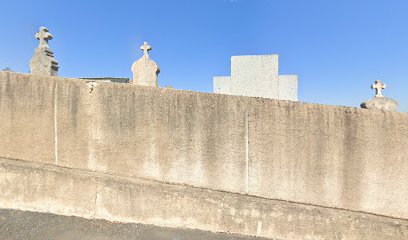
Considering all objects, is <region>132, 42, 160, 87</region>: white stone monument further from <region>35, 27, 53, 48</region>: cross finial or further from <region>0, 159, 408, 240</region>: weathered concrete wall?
<region>0, 159, 408, 240</region>: weathered concrete wall

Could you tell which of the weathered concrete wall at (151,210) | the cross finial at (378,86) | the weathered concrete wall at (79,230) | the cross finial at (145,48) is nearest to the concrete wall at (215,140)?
the weathered concrete wall at (151,210)

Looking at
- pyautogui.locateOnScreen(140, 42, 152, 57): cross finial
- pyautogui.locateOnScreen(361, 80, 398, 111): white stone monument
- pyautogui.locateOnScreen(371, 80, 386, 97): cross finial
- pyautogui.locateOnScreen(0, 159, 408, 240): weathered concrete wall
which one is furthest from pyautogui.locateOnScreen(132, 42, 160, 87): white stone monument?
pyautogui.locateOnScreen(371, 80, 386, 97): cross finial

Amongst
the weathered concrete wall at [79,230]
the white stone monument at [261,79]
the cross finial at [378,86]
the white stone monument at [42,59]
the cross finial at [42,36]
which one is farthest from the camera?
the white stone monument at [261,79]

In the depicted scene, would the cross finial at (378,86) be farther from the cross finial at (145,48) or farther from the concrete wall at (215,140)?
the cross finial at (145,48)

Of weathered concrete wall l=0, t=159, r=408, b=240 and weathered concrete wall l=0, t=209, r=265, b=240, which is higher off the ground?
weathered concrete wall l=0, t=159, r=408, b=240

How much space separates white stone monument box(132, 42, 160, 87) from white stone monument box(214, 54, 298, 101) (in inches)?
118

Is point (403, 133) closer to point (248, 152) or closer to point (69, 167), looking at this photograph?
point (248, 152)

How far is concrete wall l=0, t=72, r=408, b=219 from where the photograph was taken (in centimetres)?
327

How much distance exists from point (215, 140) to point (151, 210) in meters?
1.42

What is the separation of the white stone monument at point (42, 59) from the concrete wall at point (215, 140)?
2.56ft

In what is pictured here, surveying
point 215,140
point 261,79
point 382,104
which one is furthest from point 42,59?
point 382,104

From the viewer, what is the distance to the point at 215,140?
365cm

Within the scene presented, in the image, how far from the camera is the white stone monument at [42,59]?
4980 mm

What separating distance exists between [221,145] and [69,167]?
250cm
